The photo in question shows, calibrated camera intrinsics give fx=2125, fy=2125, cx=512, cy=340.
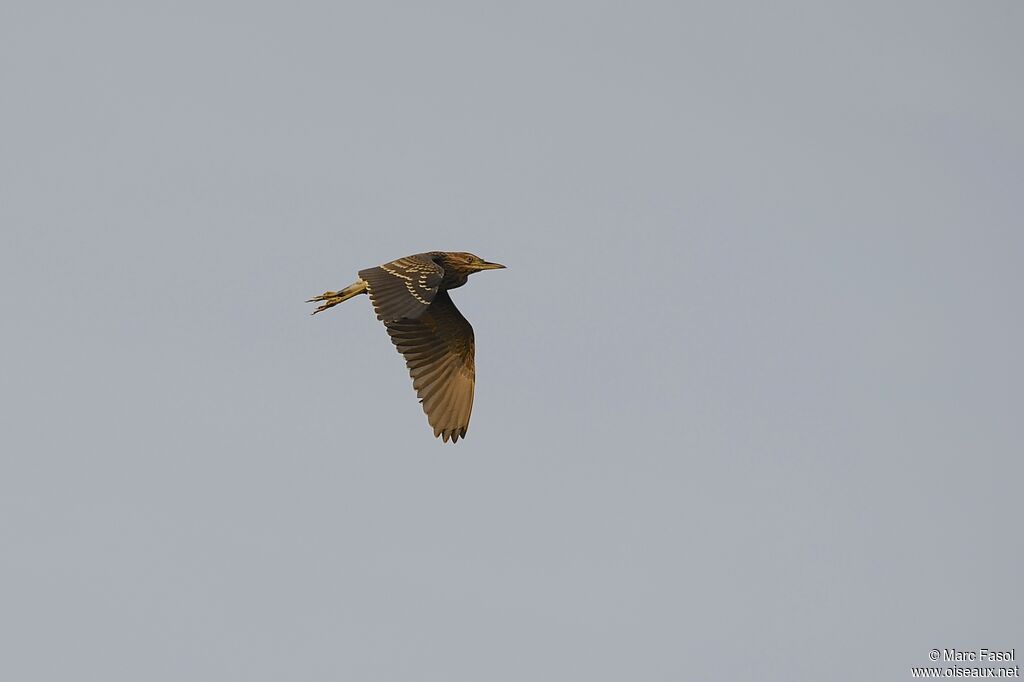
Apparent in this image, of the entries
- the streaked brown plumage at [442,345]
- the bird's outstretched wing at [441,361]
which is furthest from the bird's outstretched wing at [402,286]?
the bird's outstretched wing at [441,361]

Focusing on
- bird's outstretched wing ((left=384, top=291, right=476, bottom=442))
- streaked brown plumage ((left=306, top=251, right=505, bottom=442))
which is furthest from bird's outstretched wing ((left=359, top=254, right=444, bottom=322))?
bird's outstretched wing ((left=384, top=291, right=476, bottom=442))

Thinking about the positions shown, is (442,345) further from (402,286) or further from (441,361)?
(402,286)

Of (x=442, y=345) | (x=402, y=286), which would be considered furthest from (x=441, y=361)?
(x=402, y=286)

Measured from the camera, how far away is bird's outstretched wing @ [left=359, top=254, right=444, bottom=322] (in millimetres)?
28750

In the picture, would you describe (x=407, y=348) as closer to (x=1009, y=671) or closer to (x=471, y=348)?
(x=471, y=348)

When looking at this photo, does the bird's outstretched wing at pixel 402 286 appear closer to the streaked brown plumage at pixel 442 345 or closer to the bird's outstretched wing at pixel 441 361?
the streaked brown plumage at pixel 442 345

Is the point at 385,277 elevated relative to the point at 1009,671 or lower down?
elevated

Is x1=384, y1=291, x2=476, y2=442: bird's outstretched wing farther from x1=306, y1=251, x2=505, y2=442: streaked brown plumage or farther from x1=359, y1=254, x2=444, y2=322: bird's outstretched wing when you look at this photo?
x1=359, y1=254, x2=444, y2=322: bird's outstretched wing

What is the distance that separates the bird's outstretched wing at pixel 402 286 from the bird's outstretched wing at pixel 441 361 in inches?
46.0

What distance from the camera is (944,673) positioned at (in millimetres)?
31406

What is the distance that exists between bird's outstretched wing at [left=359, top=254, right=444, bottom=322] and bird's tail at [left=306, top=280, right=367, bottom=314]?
1.55 feet

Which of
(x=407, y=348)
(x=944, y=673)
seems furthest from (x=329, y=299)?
(x=944, y=673)

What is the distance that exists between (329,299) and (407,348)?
138 centimetres

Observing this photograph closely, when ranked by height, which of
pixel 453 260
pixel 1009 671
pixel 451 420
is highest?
pixel 453 260
